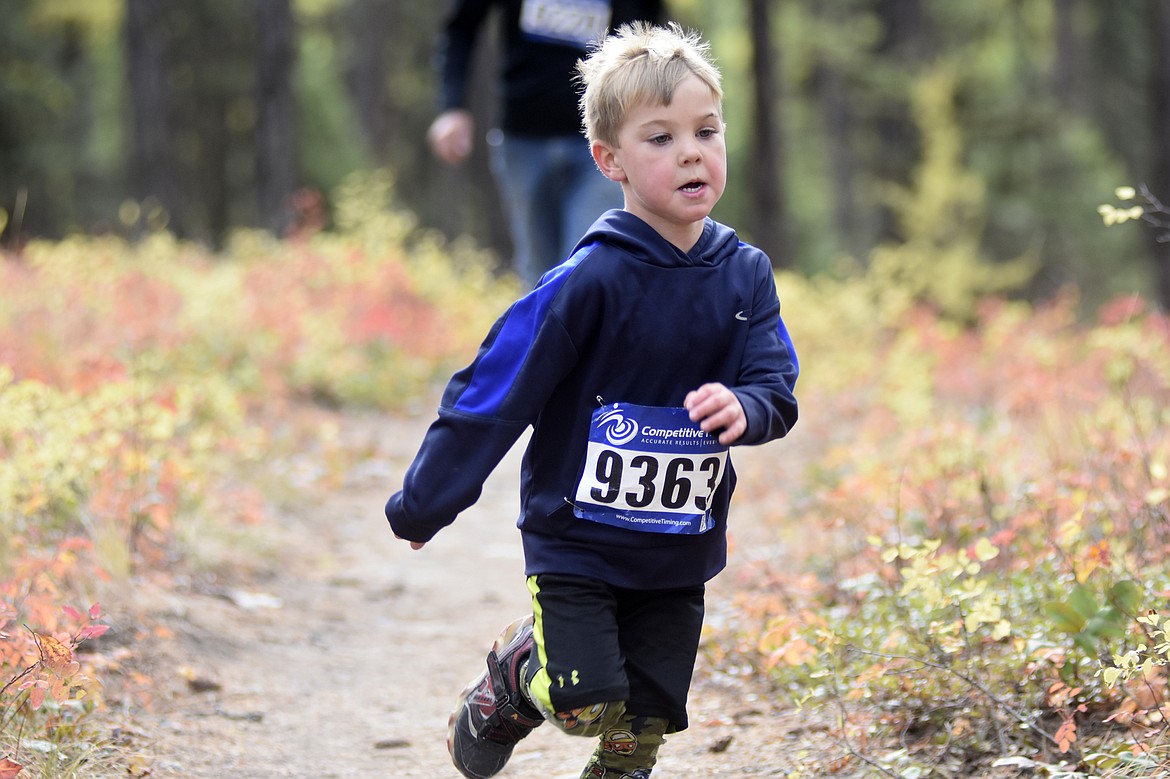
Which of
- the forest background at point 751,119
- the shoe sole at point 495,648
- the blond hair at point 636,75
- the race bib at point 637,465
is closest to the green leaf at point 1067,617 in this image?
the race bib at point 637,465

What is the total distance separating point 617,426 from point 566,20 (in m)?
3.29

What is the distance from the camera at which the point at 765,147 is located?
43.4ft

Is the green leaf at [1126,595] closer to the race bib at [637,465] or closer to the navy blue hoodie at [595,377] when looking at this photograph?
the navy blue hoodie at [595,377]

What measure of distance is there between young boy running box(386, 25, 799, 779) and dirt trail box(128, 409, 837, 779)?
2.44ft

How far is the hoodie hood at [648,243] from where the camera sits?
2.54m

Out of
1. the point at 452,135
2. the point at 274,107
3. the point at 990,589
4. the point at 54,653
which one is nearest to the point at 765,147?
the point at 274,107

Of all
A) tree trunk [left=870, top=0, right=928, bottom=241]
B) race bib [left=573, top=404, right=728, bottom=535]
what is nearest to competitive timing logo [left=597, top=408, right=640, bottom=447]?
race bib [left=573, top=404, right=728, bottom=535]

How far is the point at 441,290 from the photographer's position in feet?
37.3

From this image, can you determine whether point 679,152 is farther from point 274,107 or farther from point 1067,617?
point 274,107

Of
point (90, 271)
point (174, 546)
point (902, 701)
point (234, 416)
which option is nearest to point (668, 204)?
point (902, 701)

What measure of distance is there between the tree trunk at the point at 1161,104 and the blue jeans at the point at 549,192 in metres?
6.69

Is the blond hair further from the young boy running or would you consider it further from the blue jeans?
the blue jeans

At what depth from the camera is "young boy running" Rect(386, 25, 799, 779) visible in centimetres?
250

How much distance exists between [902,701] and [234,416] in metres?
3.44
